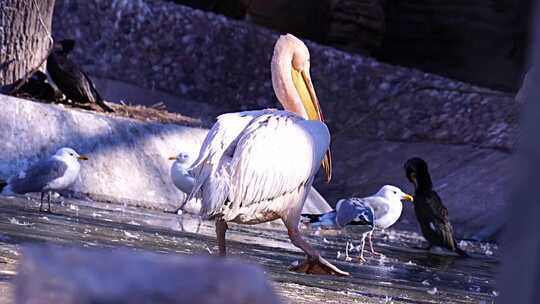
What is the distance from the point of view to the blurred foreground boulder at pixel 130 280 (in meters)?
1.17

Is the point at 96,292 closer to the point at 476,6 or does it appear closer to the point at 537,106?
the point at 537,106

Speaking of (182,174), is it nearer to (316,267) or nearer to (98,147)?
(98,147)

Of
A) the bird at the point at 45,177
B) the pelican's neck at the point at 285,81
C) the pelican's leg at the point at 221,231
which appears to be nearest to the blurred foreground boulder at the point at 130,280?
the pelican's leg at the point at 221,231

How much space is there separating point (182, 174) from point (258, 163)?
3981mm

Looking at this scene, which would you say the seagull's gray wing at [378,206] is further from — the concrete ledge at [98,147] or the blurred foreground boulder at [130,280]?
the blurred foreground boulder at [130,280]

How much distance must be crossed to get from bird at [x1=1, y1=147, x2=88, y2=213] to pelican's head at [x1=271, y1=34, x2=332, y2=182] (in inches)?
87.9

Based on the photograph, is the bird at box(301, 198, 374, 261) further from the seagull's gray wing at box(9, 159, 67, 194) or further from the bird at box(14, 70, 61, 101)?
the bird at box(14, 70, 61, 101)


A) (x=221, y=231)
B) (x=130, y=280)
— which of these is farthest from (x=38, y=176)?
(x=130, y=280)

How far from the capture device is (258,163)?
242 inches

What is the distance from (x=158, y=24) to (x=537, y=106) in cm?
1647

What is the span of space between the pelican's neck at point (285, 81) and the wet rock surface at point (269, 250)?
3.14ft

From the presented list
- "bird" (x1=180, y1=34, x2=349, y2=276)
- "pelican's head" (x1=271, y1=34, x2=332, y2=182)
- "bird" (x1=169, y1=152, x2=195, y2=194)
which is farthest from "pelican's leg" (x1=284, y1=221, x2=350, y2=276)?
"bird" (x1=169, y1=152, x2=195, y2=194)

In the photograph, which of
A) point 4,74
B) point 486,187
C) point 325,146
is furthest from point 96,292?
point 486,187

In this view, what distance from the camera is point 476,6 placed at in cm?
2006
